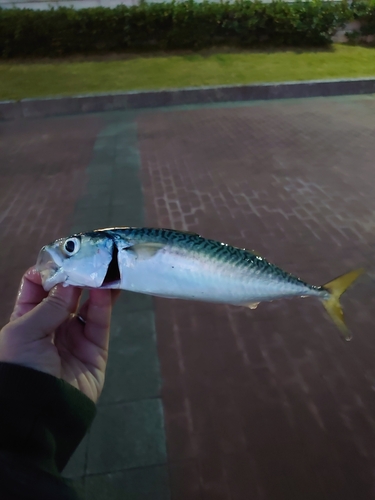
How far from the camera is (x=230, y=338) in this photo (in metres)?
3.64

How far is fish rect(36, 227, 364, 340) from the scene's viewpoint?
1.90 m

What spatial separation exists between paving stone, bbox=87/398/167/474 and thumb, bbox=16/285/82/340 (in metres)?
1.24

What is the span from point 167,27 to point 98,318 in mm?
15190

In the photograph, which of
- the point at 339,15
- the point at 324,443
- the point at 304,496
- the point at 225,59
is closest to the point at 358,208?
the point at 324,443

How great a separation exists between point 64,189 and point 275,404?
5137mm

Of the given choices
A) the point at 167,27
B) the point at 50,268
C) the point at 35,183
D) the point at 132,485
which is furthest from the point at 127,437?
the point at 167,27

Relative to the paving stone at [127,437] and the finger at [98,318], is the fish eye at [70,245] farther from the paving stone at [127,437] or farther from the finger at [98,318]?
→ the paving stone at [127,437]

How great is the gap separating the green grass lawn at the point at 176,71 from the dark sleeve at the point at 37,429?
12.0 m

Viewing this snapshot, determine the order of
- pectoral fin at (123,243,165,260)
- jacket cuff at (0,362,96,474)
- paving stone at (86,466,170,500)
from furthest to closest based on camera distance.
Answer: paving stone at (86,466,170,500) → pectoral fin at (123,243,165,260) → jacket cuff at (0,362,96,474)

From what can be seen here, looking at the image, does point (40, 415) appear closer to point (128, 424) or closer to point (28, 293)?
point (28, 293)

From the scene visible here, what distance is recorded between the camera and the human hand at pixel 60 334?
6.21 feet

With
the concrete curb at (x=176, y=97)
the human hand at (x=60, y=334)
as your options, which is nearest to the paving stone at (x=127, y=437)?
the human hand at (x=60, y=334)

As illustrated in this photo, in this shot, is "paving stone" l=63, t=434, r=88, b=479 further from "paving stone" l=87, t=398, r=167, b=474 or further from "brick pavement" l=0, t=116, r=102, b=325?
"brick pavement" l=0, t=116, r=102, b=325

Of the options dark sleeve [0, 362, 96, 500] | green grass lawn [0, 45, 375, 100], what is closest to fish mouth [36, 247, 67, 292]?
dark sleeve [0, 362, 96, 500]
